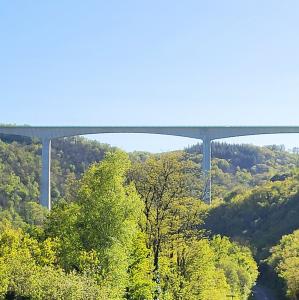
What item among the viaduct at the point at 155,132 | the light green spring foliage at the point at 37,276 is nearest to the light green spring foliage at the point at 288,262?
the light green spring foliage at the point at 37,276

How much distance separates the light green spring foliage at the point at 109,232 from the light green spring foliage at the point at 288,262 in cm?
1480

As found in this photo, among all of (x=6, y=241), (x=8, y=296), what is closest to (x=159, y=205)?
(x=8, y=296)

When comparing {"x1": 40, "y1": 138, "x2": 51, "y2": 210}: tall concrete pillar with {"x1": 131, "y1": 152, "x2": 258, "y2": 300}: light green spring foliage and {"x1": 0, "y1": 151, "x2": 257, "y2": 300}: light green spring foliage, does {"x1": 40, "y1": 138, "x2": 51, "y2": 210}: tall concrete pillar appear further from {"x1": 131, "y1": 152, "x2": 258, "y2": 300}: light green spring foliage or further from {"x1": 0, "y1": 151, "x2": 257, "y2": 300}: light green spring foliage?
{"x1": 131, "y1": 152, "x2": 258, "y2": 300}: light green spring foliage

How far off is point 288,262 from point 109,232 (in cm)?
2021

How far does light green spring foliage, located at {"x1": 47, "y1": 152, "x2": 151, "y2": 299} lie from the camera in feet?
48.9

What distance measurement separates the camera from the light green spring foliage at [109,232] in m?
14.9

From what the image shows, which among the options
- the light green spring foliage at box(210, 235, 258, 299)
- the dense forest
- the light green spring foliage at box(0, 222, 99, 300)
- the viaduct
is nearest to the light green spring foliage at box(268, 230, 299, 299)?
the light green spring foliage at box(210, 235, 258, 299)

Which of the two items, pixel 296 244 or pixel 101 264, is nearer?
pixel 101 264

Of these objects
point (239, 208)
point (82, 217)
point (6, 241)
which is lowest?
point (239, 208)

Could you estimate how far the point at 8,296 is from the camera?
1516 centimetres

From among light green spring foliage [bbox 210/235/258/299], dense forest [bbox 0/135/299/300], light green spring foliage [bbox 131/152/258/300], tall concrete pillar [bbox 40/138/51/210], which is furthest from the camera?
tall concrete pillar [bbox 40/138/51/210]

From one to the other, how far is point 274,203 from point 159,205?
136 ft

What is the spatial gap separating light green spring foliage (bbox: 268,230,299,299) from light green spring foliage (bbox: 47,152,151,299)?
14.8 m

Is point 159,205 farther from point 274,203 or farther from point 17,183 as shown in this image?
point 17,183
